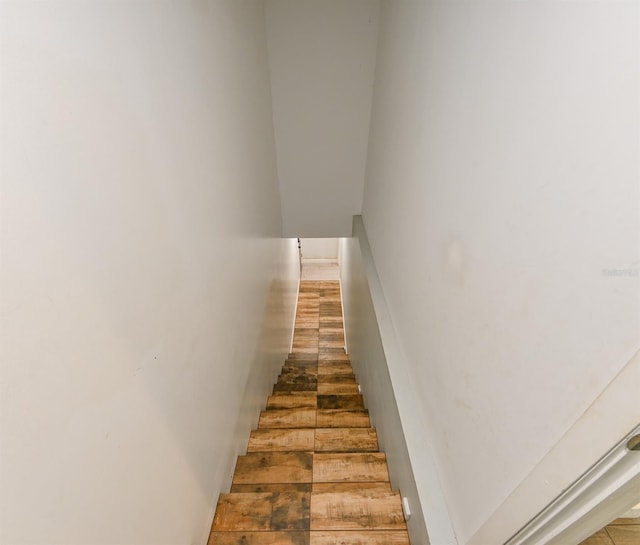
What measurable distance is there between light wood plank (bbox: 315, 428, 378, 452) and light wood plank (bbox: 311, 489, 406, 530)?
44 cm

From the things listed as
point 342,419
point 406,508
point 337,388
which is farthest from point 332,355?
point 406,508

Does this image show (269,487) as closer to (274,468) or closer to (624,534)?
(274,468)

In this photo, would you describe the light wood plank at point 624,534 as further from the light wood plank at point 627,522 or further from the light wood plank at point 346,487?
the light wood plank at point 346,487

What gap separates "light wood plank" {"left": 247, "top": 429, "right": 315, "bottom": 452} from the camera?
79.6 inches

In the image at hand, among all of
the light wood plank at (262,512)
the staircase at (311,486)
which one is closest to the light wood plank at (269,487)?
the staircase at (311,486)

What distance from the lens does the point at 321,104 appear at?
8.97 ft

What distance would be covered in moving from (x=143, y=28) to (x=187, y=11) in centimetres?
34

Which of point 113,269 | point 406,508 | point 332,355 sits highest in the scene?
point 113,269

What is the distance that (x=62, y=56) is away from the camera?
1.94 feet

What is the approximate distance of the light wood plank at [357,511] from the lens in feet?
4.65

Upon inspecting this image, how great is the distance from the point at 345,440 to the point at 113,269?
181 cm

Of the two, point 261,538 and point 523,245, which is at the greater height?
point 523,245

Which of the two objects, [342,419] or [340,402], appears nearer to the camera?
[342,419]

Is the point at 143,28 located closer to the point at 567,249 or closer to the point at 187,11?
the point at 187,11
